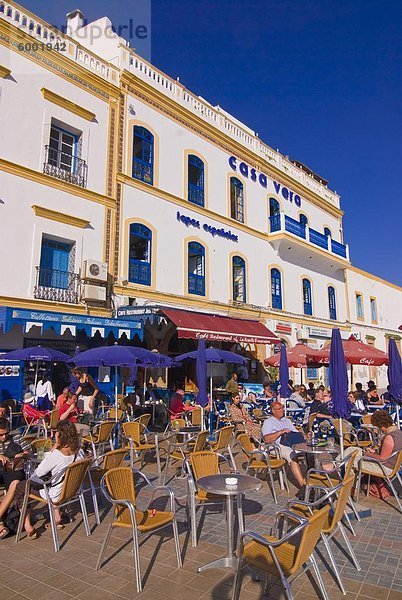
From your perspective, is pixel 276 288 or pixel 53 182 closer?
pixel 53 182

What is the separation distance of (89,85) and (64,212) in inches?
179

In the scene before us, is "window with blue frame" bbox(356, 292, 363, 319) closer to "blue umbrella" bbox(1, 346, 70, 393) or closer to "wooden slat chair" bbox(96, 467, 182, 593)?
"blue umbrella" bbox(1, 346, 70, 393)

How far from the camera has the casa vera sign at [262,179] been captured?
18778mm

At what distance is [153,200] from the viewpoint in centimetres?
1483

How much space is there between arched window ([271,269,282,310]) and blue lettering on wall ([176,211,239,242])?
310 centimetres

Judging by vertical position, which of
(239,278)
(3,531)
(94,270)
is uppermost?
(239,278)

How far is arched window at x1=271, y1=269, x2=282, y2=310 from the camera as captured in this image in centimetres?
1970

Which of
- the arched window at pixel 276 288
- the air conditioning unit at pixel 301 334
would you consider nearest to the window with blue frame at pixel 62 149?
the arched window at pixel 276 288

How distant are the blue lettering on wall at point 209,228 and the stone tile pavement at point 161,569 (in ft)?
39.0

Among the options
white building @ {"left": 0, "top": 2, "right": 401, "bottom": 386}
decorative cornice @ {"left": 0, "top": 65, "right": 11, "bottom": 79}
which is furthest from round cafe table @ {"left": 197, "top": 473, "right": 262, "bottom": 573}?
decorative cornice @ {"left": 0, "top": 65, "right": 11, "bottom": 79}

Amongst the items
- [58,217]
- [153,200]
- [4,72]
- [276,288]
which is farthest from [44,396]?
[276,288]

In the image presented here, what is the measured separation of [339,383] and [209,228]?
35.5ft

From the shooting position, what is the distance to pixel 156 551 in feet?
14.5

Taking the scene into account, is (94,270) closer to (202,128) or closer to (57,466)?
(57,466)
